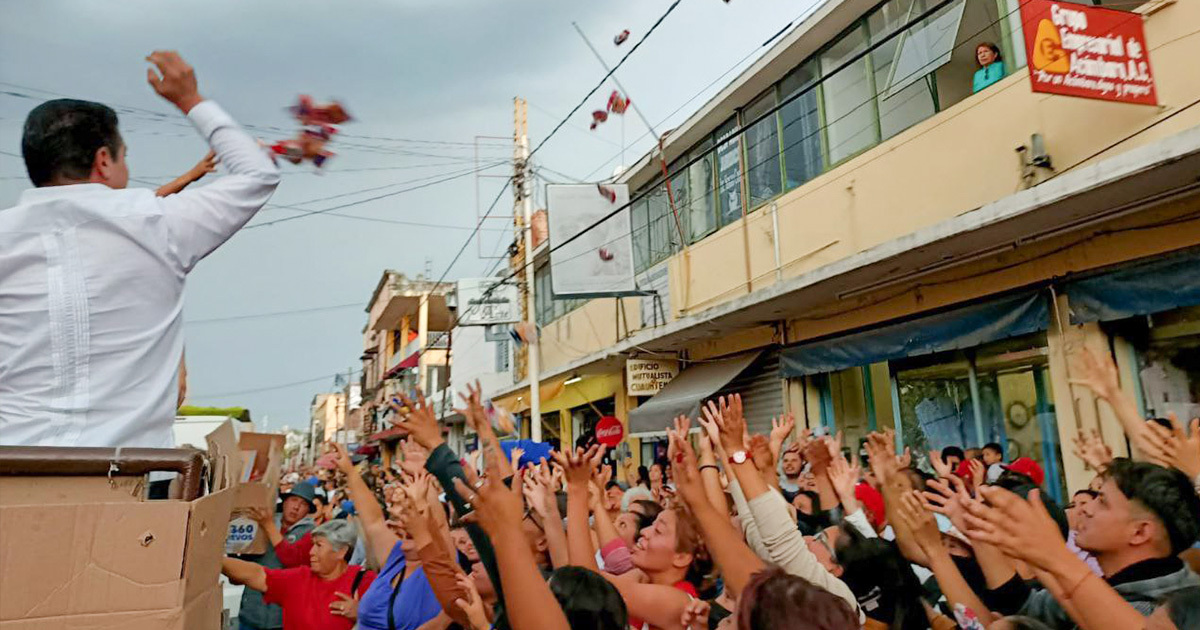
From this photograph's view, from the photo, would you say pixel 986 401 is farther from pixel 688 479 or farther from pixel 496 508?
pixel 496 508

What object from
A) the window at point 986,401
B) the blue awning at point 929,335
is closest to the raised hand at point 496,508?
the blue awning at point 929,335

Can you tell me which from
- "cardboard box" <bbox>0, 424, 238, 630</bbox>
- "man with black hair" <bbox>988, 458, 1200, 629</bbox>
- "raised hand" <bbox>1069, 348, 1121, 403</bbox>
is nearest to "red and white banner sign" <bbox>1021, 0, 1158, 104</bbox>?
"raised hand" <bbox>1069, 348, 1121, 403</bbox>

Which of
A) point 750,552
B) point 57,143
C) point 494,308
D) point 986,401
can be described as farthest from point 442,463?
point 494,308

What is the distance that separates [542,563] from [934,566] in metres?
1.88

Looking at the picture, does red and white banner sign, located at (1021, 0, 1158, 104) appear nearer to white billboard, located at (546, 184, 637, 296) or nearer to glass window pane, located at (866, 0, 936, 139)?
glass window pane, located at (866, 0, 936, 139)

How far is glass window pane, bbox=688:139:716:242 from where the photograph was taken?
12844 mm

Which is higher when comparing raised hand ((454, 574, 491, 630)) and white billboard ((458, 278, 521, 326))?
white billboard ((458, 278, 521, 326))

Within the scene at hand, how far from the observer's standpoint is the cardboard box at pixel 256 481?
2.84m

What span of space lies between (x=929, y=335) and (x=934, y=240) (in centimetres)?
150

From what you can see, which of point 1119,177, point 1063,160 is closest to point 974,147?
point 1063,160

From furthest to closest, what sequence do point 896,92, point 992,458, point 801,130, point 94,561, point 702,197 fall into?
point 702,197, point 801,130, point 896,92, point 992,458, point 94,561

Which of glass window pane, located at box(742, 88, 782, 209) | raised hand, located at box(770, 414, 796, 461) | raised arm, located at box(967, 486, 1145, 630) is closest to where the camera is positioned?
raised arm, located at box(967, 486, 1145, 630)

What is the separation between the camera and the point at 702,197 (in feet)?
43.1

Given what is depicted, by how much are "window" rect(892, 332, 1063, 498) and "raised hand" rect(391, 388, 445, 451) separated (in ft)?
21.8
